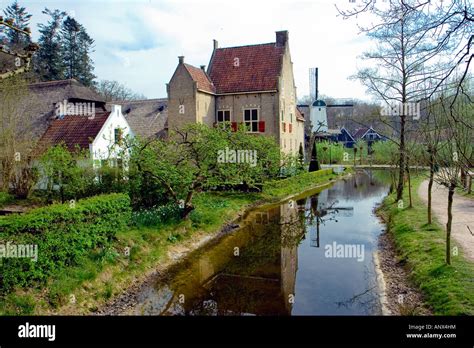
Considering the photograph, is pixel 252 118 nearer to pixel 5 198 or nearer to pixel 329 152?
Answer: pixel 5 198

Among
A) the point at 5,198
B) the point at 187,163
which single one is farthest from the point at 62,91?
the point at 187,163

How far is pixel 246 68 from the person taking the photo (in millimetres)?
29875

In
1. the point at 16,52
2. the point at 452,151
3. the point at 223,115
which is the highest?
the point at 223,115

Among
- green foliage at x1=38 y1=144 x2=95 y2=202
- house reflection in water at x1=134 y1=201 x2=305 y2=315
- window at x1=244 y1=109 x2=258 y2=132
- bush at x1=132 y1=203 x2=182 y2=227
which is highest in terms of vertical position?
window at x1=244 y1=109 x2=258 y2=132

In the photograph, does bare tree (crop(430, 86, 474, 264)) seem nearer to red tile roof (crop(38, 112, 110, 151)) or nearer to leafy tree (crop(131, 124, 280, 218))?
leafy tree (crop(131, 124, 280, 218))

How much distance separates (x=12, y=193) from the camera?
17656 millimetres

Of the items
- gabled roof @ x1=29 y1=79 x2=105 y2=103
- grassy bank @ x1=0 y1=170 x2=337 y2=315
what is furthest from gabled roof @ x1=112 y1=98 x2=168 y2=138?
grassy bank @ x1=0 y1=170 x2=337 y2=315

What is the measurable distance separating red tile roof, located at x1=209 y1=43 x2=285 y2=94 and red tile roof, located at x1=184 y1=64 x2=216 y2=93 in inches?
25.0

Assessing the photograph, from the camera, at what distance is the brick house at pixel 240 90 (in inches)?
1078

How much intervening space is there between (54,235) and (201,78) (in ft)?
73.9

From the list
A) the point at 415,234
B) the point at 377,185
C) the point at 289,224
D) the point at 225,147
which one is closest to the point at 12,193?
the point at 225,147

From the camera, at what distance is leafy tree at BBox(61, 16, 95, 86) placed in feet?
99.8

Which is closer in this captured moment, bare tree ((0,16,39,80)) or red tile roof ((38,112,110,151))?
bare tree ((0,16,39,80))
